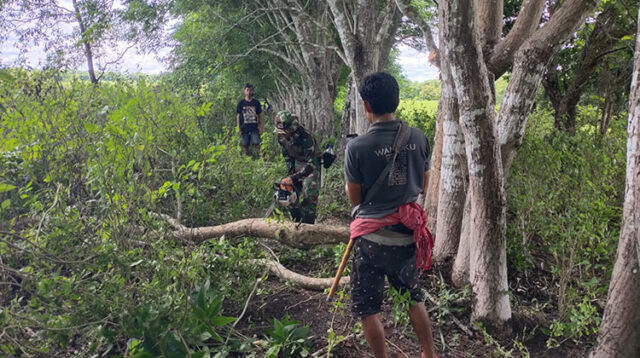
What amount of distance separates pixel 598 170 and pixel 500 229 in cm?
171

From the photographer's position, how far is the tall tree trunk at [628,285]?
7.77 feet

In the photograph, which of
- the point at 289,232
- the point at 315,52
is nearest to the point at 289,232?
the point at 289,232

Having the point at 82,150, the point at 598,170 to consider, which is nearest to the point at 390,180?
the point at 82,150

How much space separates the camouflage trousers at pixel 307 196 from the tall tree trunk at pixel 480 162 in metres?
2.32

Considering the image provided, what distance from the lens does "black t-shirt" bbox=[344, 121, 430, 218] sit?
2584 mm

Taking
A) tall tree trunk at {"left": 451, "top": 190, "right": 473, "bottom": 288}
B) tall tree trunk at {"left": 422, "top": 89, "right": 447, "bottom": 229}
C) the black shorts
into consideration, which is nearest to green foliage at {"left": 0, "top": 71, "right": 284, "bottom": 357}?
the black shorts

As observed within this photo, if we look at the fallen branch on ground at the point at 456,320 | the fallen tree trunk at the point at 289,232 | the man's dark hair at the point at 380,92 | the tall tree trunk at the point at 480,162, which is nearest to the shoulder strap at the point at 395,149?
the man's dark hair at the point at 380,92

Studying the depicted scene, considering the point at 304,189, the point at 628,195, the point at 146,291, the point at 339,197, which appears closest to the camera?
the point at 628,195

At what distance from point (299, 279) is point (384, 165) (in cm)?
214

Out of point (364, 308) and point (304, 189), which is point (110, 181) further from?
point (304, 189)

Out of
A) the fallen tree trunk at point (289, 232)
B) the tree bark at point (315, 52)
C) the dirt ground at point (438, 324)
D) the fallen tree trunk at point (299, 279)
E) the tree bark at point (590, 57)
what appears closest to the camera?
the dirt ground at point (438, 324)

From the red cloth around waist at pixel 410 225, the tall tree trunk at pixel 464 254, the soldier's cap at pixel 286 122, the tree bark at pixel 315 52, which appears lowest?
the tall tree trunk at pixel 464 254

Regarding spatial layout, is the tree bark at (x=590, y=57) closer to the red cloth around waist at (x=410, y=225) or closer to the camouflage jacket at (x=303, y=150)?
the camouflage jacket at (x=303, y=150)

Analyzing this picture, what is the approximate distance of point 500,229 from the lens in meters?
3.34
